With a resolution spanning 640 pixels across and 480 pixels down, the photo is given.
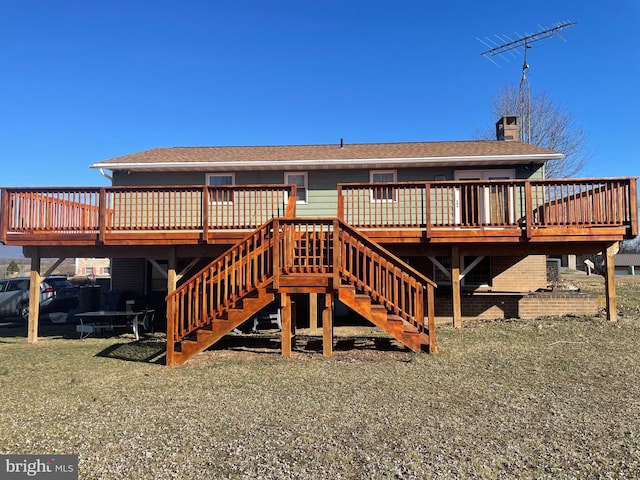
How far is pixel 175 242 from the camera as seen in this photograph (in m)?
9.17

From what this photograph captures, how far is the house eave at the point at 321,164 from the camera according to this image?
36.7ft

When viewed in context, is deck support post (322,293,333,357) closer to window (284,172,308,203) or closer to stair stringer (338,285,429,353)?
stair stringer (338,285,429,353)

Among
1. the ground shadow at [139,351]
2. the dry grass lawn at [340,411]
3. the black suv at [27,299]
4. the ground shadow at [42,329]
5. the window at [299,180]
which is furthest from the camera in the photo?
the black suv at [27,299]

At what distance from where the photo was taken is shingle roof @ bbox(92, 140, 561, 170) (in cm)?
1134

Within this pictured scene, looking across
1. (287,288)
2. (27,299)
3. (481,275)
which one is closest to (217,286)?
(287,288)

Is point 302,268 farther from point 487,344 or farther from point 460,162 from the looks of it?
point 460,162

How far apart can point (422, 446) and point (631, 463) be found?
5.17 ft

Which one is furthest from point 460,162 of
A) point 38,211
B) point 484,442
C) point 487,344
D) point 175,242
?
point 38,211

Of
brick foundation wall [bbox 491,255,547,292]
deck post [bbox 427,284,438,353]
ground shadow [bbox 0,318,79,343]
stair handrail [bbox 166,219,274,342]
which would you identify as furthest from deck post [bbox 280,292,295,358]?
brick foundation wall [bbox 491,255,547,292]

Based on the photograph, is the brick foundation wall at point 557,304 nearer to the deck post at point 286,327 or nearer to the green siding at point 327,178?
the green siding at point 327,178

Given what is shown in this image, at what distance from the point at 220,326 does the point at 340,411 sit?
9.91 ft

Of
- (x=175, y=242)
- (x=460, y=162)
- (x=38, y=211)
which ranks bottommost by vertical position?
(x=175, y=242)

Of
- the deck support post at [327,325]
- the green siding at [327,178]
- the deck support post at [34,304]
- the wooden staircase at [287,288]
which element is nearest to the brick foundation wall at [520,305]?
the green siding at [327,178]

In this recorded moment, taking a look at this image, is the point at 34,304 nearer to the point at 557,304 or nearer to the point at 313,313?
the point at 313,313
